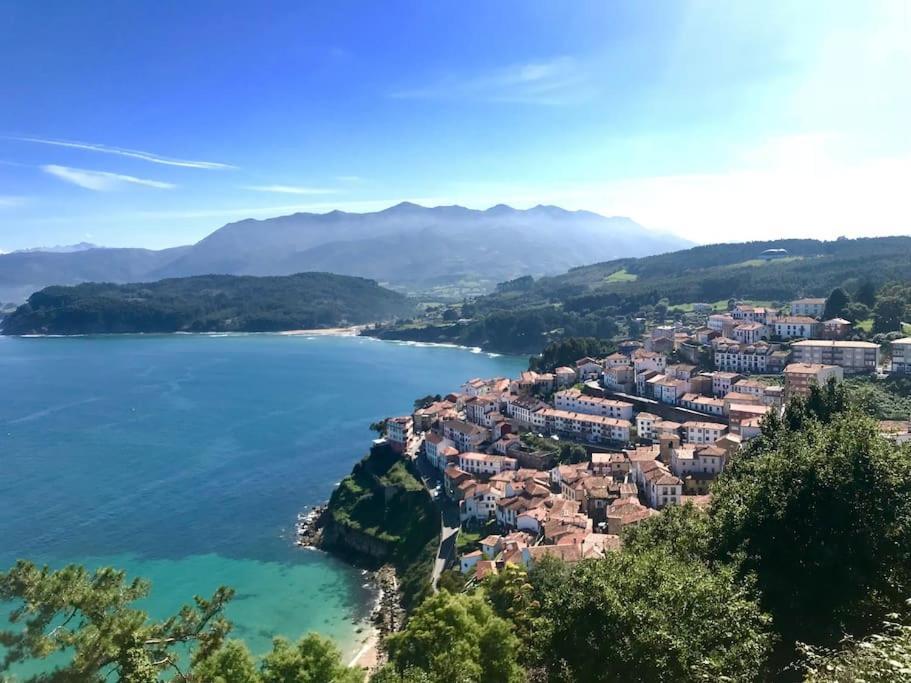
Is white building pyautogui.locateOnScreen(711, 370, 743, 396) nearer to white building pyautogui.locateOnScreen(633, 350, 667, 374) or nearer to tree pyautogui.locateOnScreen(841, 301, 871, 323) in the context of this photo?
white building pyautogui.locateOnScreen(633, 350, 667, 374)

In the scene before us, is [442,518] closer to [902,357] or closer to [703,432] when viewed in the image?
[703,432]

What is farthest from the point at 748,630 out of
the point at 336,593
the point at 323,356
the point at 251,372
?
the point at 323,356

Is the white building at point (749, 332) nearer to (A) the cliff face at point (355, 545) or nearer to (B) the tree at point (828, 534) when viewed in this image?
(A) the cliff face at point (355, 545)

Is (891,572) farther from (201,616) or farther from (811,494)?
(201,616)

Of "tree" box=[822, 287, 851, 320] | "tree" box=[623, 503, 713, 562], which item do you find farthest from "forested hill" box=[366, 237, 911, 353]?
"tree" box=[623, 503, 713, 562]

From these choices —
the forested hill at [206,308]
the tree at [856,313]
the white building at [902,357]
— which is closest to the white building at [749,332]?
the tree at [856,313]

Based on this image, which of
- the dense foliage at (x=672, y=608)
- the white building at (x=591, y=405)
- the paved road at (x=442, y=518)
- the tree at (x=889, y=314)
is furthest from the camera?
the tree at (x=889, y=314)
